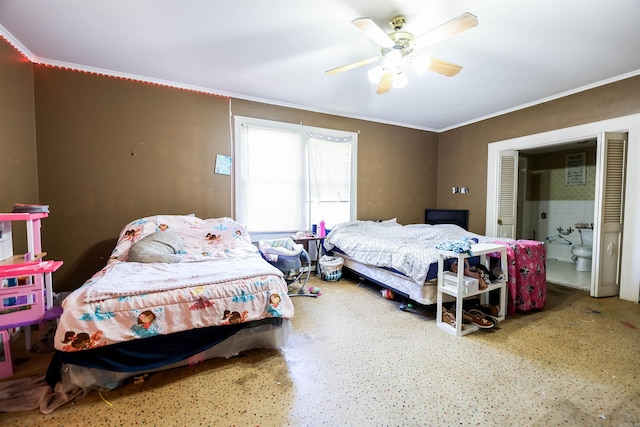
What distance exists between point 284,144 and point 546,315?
3.60 m

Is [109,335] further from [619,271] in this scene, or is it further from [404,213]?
[619,271]

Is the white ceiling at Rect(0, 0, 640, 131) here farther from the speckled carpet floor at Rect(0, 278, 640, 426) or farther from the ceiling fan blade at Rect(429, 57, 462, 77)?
the speckled carpet floor at Rect(0, 278, 640, 426)

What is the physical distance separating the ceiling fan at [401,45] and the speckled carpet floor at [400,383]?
7.26 feet

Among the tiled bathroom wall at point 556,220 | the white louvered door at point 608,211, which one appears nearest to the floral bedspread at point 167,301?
the white louvered door at point 608,211

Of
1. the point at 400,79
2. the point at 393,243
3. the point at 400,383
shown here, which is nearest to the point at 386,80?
the point at 400,79

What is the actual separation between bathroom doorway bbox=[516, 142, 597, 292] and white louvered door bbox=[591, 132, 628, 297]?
98cm

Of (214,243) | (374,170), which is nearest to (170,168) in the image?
(214,243)

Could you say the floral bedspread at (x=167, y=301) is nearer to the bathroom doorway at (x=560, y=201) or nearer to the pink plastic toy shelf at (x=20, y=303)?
the pink plastic toy shelf at (x=20, y=303)

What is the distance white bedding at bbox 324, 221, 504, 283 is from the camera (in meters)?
2.56

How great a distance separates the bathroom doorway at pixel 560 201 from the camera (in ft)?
15.1

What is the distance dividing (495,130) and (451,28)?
3.09 meters

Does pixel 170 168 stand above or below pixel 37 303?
above

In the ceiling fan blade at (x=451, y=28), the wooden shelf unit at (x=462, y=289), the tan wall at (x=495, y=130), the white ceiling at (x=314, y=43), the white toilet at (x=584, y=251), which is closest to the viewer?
the ceiling fan blade at (x=451, y=28)

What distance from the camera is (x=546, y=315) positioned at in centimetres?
264
